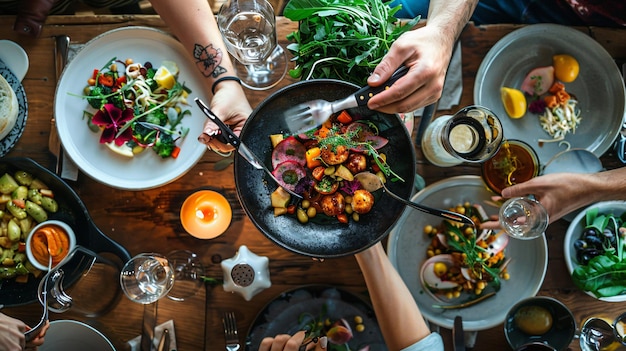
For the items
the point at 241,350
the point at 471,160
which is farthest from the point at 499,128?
the point at 241,350

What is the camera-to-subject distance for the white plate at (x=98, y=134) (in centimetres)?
156

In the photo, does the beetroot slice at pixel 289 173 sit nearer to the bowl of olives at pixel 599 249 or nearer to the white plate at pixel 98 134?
the white plate at pixel 98 134

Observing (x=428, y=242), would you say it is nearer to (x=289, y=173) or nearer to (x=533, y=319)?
(x=533, y=319)

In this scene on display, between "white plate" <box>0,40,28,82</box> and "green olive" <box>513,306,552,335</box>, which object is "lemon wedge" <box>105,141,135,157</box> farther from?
"green olive" <box>513,306,552,335</box>

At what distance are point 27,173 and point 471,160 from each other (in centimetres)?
151

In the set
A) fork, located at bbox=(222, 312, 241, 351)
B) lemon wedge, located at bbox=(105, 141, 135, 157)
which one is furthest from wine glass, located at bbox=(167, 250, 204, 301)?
lemon wedge, located at bbox=(105, 141, 135, 157)

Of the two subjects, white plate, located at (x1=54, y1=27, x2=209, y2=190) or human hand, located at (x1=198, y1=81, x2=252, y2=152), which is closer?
human hand, located at (x1=198, y1=81, x2=252, y2=152)

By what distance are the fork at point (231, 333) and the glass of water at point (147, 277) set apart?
0.23 meters

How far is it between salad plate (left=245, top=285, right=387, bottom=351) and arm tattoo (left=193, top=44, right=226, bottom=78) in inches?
31.7

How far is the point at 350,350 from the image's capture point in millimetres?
1588

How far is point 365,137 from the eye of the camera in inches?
51.1

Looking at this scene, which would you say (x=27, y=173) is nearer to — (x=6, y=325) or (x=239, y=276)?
(x=6, y=325)

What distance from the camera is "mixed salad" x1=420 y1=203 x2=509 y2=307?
159cm

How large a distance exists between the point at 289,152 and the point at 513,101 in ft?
2.81
